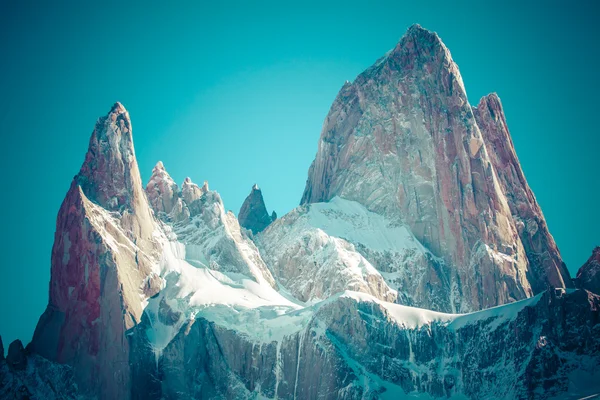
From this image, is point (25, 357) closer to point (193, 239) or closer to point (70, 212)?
point (70, 212)

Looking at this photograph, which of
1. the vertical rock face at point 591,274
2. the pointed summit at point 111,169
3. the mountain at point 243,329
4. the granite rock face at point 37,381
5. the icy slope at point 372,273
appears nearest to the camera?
the granite rock face at point 37,381

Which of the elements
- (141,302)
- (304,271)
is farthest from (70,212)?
(304,271)

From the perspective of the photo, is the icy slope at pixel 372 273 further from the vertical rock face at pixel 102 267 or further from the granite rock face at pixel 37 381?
the granite rock face at pixel 37 381

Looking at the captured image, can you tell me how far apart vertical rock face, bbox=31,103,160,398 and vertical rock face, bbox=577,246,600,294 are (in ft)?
285

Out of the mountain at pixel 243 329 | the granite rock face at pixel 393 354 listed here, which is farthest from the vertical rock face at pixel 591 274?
the granite rock face at pixel 393 354

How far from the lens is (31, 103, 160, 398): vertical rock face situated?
148875mm

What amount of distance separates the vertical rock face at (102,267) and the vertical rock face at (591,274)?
86.8m

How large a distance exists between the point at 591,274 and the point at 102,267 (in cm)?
9797

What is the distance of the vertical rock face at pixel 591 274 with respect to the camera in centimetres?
17800

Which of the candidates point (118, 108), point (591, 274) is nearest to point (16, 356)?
point (118, 108)

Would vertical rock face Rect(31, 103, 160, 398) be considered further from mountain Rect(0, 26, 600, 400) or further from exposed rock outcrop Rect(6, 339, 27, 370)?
→ exposed rock outcrop Rect(6, 339, 27, 370)

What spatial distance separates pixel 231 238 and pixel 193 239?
8.38m

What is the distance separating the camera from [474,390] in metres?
148

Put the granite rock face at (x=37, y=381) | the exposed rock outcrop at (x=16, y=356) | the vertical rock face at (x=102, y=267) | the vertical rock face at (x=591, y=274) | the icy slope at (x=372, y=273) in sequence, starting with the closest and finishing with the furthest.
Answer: the granite rock face at (x=37, y=381), the exposed rock outcrop at (x=16, y=356), the vertical rock face at (x=102, y=267), the vertical rock face at (x=591, y=274), the icy slope at (x=372, y=273)
